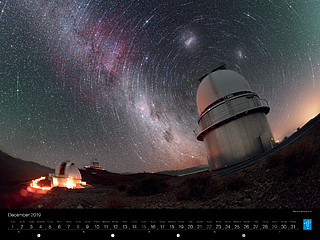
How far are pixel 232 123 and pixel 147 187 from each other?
9946 mm

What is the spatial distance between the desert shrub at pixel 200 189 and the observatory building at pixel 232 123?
9524 millimetres

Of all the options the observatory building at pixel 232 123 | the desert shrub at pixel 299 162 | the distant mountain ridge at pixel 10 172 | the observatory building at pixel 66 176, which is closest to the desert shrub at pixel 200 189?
the desert shrub at pixel 299 162

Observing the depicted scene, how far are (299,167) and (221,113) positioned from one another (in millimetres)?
10496

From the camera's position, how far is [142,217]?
1.36 meters

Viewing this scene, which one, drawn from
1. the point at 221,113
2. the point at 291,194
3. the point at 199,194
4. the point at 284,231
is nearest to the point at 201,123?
the point at 221,113

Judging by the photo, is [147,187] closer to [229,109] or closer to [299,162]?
[299,162]

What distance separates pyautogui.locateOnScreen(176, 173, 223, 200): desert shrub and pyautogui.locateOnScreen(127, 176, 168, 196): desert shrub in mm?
1956

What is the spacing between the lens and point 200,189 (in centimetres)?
364

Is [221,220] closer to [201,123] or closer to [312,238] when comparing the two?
[312,238]

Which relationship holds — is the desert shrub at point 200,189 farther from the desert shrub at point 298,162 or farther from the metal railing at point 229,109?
the metal railing at point 229,109

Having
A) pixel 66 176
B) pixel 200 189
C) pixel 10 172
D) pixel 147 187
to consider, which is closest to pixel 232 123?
pixel 147 187

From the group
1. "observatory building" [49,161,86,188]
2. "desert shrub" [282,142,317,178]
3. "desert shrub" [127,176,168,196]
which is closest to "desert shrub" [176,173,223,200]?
"desert shrub" [282,142,317,178]

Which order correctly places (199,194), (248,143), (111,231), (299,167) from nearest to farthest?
1. (111,231)
2. (299,167)
3. (199,194)
4. (248,143)

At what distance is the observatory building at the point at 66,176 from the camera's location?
21.6 m
